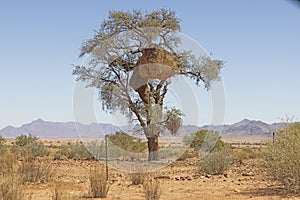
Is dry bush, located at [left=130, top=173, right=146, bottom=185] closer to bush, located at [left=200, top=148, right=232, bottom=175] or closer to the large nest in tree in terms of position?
bush, located at [left=200, top=148, right=232, bottom=175]

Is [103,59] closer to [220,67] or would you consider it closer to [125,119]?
[125,119]

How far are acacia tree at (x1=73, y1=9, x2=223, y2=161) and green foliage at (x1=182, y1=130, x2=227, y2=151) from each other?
32.4ft

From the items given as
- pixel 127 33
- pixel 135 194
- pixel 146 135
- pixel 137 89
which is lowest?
pixel 135 194

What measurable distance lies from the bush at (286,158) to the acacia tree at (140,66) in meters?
14.4

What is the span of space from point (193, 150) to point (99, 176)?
2829cm

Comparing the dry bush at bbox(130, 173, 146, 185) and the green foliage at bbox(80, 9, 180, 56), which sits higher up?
the green foliage at bbox(80, 9, 180, 56)

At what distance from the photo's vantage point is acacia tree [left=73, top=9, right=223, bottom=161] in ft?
97.0

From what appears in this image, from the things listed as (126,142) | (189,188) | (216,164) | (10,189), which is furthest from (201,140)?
(10,189)

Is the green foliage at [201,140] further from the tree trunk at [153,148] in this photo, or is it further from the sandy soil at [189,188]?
the sandy soil at [189,188]

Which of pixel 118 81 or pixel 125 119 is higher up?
pixel 118 81

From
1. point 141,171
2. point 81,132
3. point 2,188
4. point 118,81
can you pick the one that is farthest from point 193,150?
point 2,188

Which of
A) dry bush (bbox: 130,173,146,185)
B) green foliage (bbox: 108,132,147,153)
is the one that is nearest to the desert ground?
dry bush (bbox: 130,173,146,185)

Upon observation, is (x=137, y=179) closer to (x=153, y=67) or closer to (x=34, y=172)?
(x=34, y=172)

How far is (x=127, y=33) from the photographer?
29891 millimetres
